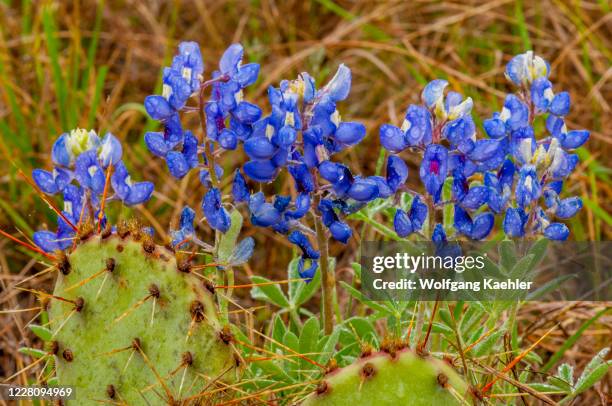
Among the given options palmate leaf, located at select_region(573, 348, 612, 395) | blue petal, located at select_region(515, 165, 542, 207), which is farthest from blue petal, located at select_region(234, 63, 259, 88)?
palmate leaf, located at select_region(573, 348, 612, 395)

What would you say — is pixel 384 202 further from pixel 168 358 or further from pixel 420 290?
pixel 168 358

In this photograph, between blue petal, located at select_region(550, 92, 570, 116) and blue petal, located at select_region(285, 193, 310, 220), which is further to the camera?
blue petal, located at select_region(550, 92, 570, 116)

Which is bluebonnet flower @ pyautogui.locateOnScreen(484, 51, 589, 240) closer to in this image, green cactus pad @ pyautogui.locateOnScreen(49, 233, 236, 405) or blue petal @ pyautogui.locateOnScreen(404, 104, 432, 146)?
blue petal @ pyautogui.locateOnScreen(404, 104, 432, 146)

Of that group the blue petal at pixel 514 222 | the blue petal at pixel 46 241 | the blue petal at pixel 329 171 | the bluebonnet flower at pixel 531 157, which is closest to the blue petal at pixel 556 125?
the bluebonnet flower at pixel 531 157

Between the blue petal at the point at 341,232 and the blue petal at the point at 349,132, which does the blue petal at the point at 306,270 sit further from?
the blue petal at the point at 349,132

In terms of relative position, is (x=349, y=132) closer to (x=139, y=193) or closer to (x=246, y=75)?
(x=246, y=75)

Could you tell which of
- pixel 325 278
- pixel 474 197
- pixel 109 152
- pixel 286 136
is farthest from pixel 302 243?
pixel 109 152

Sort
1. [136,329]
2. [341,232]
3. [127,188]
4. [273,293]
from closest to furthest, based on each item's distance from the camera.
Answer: [136,329]
[341,232]
[127,188]
[273,293]
